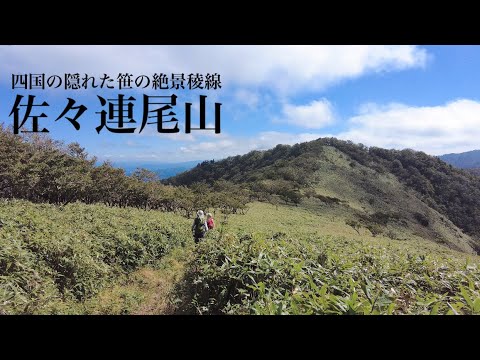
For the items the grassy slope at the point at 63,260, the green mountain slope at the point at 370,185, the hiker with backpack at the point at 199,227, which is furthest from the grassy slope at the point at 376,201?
the grassy slope at the point at 63,260

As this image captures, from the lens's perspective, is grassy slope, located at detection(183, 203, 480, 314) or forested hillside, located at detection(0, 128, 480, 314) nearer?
grassy slope, located at detection(183, 203, 480, 314)

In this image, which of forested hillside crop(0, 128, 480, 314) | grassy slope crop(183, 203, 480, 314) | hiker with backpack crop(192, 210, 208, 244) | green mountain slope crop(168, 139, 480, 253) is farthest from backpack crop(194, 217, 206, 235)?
green mountain slope crop(168, 139, 480, 253)

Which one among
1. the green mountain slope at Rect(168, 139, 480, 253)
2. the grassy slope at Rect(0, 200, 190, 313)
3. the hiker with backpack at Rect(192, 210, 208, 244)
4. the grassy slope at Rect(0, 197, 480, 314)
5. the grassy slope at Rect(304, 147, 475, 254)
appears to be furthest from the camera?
the green mountain slope at Rect(168, 139, 480, 253)

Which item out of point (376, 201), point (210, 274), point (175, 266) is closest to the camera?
point (210, 274)

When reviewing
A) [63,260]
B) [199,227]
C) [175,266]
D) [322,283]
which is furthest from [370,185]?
[322,283]

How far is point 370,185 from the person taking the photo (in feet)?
278

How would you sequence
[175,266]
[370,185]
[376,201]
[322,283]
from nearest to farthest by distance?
[322,283]
[175,266]
[376,201]
[370,185]

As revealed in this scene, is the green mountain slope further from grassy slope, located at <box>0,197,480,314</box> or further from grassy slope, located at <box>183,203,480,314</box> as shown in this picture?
grassy slope, located at <box>183,203,480,314</box>

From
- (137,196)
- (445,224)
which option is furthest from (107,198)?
(445,224)

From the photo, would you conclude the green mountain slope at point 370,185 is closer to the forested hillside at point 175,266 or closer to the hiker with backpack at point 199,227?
the forested hillside at point 175,266

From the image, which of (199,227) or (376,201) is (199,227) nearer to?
(199,227)

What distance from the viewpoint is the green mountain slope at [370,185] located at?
195 ft

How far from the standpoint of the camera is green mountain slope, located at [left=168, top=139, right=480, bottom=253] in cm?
5956
